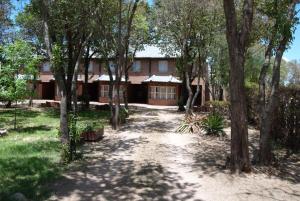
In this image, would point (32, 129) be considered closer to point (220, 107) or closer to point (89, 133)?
point (89, 133)

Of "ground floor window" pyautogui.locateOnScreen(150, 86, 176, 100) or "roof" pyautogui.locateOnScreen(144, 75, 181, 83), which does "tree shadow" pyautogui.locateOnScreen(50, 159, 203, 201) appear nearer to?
"roof" pyautogui.locateOnScreen(144, 75, 181, 83)

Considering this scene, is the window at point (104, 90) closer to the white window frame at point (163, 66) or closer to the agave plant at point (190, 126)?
the white window frame at point (163, 66)

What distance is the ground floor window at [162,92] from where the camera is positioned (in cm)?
5316

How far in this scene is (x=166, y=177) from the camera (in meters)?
12.3

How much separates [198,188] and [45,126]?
49.6ft

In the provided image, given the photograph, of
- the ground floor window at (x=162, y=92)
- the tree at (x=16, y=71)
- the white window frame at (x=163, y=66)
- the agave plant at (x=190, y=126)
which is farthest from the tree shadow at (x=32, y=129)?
the white window frame at (x=163, y=66)

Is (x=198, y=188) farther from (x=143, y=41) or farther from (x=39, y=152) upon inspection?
(x=143, y=41)

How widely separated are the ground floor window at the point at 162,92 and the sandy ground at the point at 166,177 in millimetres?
35361

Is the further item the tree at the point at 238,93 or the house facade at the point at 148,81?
the house facade at the point at 148,81

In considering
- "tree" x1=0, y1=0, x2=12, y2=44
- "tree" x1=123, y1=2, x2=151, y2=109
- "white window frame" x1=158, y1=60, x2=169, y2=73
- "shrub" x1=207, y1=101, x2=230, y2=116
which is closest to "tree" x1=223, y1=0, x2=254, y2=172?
"shrub" x1=207, y1=101, x2=230, y2=116

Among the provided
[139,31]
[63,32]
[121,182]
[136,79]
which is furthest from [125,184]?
[136,79]

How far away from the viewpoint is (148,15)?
3778 centimetres

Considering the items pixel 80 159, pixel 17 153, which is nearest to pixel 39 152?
pixel 17 153

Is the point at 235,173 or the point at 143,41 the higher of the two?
the point at 143,41
